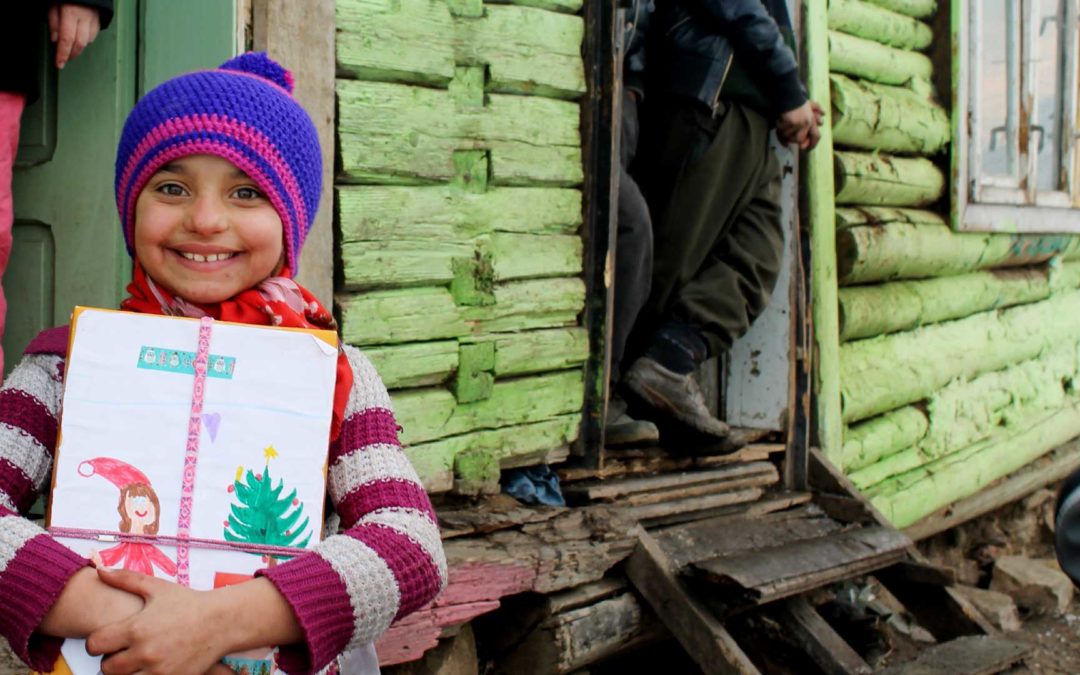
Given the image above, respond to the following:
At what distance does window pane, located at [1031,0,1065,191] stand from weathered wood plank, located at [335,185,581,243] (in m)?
4.19

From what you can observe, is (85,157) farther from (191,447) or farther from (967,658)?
(967,658)

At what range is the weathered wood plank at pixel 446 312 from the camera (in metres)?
3.10

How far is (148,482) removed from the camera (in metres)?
1.47

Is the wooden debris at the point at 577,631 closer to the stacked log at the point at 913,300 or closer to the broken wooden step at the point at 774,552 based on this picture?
the broken wooden step at the point at 774,552

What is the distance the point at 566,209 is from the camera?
3.70 m

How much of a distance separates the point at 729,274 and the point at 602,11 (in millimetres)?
1124

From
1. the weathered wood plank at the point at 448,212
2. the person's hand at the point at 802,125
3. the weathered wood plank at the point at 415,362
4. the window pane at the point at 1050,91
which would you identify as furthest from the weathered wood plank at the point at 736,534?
the window pane at the point at 1050,91

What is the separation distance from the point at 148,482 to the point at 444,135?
6.45ft

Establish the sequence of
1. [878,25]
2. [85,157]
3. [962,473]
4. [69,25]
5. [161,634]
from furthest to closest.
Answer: [962,473]
[878,25]
[85,157]
[69,25]
[161,634]

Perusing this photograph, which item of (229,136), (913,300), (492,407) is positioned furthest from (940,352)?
(229,136)

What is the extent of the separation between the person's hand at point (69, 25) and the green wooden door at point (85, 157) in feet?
0.76

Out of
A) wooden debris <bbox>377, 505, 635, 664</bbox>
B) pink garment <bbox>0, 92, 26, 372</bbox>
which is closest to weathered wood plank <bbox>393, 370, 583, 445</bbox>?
wooden debris <bbox>377, 505, 635, 664</bbox>

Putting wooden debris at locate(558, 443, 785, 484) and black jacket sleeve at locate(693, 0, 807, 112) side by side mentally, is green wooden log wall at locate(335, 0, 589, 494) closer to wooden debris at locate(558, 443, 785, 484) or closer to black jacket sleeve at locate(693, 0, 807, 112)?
wooden debris at locate(558, 443, 785, 484)

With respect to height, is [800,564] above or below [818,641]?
above
